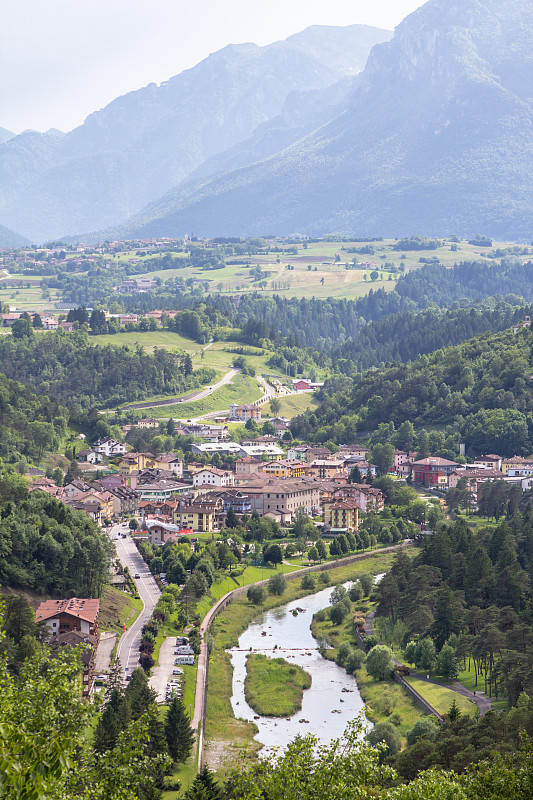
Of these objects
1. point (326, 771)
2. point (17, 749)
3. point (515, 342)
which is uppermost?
point (17, 749)

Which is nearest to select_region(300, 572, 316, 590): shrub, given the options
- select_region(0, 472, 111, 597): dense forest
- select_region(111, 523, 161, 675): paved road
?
select_region(111, 523, 161, 675): paved road

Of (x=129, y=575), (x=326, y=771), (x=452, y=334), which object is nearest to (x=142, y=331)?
(x=452, y=334)

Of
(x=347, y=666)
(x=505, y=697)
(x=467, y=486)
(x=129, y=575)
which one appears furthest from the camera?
(x=467, y=486)

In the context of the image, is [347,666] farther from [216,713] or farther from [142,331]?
[142,331]

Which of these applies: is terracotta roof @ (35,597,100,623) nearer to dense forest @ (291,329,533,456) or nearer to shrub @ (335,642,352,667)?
shrub @ (335,642,352,667)

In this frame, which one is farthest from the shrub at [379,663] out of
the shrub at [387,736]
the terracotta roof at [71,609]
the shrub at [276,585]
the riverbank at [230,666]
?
the shrub at [276,585]

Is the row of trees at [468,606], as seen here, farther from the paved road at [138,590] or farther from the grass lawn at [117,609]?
the grass lawn at [117,609]
